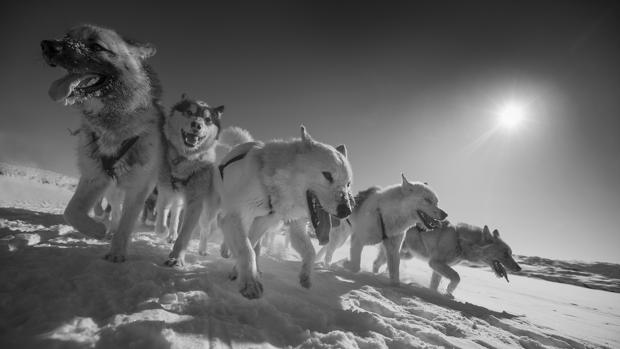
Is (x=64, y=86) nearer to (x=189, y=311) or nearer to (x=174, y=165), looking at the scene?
(x=174, y=165)

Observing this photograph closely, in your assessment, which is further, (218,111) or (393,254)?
(393,254)

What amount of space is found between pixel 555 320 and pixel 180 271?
8259mm

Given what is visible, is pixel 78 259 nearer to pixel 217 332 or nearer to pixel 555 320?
pixel 217 332

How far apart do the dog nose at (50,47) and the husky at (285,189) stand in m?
2.30

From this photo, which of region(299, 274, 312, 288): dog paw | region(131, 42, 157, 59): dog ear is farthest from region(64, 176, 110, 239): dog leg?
region(299, 274, 312, 288): dog paw

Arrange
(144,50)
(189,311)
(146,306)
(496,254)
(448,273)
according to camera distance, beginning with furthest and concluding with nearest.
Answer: (496,254), (448,273), (144,50), (189,311), (146,306)

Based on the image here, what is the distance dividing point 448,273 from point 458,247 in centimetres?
132

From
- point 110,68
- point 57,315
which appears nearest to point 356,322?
point 57,315

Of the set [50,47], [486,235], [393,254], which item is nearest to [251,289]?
[50,47]

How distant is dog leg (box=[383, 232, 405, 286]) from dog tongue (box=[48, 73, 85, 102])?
6452 millimetres

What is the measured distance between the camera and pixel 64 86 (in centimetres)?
302

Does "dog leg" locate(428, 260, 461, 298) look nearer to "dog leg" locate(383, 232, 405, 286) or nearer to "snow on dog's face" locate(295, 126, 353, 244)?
"dog leg" locate(383, 232, 405, 286)

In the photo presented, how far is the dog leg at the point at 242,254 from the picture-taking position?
3031mm

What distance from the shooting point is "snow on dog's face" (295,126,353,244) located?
354 centimetres
